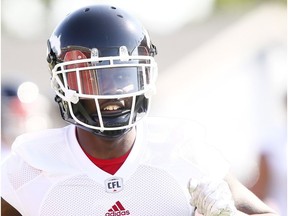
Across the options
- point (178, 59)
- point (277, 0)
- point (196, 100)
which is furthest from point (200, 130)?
point (277, 0)

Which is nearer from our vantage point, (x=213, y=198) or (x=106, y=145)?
(x=213, y=198)

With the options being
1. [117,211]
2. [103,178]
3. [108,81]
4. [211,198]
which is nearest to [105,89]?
[108,81]

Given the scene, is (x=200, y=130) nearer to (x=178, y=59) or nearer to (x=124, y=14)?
(x=124, y=14)

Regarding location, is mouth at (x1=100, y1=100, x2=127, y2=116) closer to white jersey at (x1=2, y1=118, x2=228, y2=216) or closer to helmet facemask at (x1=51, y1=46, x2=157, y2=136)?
helmet facemask at (x1=51, y1=46, x2=157, y2=136)

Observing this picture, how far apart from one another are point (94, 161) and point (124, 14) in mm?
601

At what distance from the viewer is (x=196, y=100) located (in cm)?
991

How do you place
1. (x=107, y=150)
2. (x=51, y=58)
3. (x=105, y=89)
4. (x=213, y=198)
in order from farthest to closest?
(x=51, y=58) < (x=107, y=150) < (x=105, y=89) < (x=213, y=198)

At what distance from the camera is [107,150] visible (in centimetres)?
311

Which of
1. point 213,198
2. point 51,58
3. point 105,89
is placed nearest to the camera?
point 213,198

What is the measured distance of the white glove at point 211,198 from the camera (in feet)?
8.93

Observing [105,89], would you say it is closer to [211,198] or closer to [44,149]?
[44,149]

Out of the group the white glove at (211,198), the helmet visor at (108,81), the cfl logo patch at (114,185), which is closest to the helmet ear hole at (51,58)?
the helmet visor at (108,81)

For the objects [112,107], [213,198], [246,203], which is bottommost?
[246,203]

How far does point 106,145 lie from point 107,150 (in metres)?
0.02
